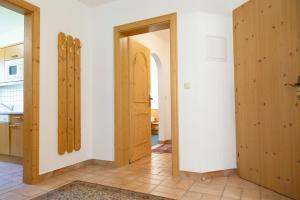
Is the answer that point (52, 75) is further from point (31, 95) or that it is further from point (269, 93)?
point (269, 93)

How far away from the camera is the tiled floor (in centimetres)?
205

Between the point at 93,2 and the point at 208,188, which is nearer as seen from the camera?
the point at 208,188

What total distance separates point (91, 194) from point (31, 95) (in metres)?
1.31

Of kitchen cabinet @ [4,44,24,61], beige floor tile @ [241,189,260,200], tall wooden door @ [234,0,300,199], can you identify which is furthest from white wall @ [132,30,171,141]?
beige floor tile @ [241,189,260,200]

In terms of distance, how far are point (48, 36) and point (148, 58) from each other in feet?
5.99

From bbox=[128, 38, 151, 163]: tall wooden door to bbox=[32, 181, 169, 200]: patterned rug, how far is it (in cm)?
109

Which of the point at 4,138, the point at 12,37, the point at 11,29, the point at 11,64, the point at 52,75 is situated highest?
the point at 11,29

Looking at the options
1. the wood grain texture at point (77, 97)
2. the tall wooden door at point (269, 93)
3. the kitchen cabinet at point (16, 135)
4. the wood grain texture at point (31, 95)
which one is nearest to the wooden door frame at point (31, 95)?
the wood grain texture at point (31, 95)

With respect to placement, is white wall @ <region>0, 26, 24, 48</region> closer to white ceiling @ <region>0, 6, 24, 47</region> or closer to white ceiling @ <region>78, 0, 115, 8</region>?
white ceiling @ <region>0, 6, 24, 47</region>

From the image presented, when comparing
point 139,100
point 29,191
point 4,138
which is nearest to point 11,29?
point 4,138

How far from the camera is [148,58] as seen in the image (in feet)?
13.1

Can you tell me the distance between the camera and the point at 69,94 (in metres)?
2.93

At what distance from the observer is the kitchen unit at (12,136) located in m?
3.19

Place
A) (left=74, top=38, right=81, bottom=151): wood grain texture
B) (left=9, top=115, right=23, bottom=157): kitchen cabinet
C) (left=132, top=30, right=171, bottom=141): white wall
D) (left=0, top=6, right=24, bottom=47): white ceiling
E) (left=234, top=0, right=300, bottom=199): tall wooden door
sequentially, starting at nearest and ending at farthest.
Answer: (left=234, top=0, right=300, bottom=199): tall wooden door < (left=74, top=38, right=81, bottom=151): wood grain texture < (left=9, top=115, right=23, bottom=157): kitchen cabinet < (left=0, top=6, right=24, bottom=47): white ceiling < (left=132, top=30, right=171, bottom=141): white wall
